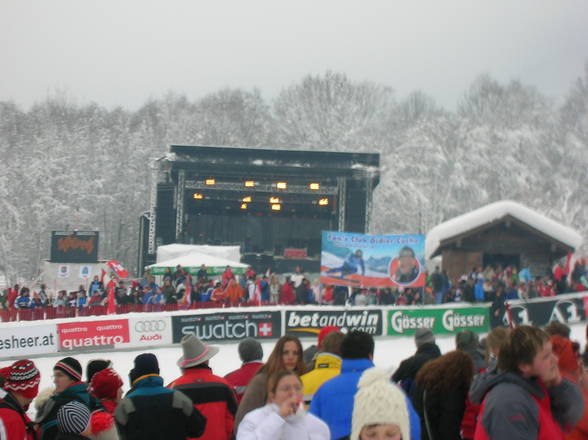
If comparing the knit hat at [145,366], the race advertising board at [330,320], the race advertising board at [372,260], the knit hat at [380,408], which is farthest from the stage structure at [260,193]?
the knit hat at [380,408]

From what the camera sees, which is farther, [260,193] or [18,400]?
[260,193]

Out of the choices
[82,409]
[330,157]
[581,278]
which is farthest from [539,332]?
[330,157]

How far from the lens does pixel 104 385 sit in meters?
5.17

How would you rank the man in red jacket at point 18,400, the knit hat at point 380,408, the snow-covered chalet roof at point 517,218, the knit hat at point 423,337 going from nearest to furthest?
the knit hat at point 380,408 < the man in red jacket at point 18,400 < the knit hat at point 423,337 < the snow-covered chalet roof at point 517,218

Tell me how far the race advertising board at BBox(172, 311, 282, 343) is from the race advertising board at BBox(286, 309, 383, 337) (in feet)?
1.29

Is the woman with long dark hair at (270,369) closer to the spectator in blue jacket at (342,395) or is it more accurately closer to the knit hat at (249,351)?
the spectator in blue jacket at (342,395)

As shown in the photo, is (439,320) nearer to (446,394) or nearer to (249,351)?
(249,351)

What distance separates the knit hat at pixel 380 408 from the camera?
9.95ft

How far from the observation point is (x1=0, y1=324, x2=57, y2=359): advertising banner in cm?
1772

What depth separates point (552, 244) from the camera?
26.0m

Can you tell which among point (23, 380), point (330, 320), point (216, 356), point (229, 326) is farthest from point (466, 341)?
point (330, 320)

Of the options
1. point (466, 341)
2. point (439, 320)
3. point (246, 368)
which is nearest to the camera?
point (246, 368)

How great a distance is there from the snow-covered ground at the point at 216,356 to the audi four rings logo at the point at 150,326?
52cm

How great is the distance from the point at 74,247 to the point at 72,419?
31556 mm
